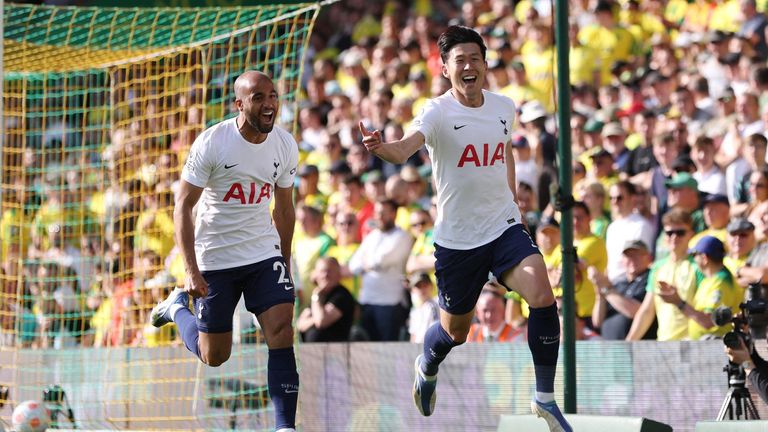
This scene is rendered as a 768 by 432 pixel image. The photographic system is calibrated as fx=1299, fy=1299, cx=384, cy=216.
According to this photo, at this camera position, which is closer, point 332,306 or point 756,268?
point 756,268

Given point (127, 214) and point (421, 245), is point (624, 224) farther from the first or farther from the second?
point (127, 214)

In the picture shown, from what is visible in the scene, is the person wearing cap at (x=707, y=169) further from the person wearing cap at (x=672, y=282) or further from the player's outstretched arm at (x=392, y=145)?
the player's outstretched arm at (x=392, y=145)

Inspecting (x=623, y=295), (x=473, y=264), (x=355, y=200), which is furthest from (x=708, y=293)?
(x=355, y=200)

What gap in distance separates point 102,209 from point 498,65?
15.8 feet

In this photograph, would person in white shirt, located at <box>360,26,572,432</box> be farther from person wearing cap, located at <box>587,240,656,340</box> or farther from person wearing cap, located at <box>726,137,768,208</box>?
person wearing cap, located at <box>726,137,768,208</box>

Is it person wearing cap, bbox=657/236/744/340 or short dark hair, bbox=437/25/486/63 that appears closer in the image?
short dark hair, bbox=437/25/486/63

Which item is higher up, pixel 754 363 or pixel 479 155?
pixel 479 155

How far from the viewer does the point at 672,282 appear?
9906 mm

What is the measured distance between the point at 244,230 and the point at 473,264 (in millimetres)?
1462

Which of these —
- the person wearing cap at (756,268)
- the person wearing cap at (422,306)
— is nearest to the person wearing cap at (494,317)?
the person wearing cap at (422,306)

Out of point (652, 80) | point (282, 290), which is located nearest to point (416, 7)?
point (652, 80)

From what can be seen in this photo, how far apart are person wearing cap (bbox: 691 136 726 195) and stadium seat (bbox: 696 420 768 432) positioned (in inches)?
166

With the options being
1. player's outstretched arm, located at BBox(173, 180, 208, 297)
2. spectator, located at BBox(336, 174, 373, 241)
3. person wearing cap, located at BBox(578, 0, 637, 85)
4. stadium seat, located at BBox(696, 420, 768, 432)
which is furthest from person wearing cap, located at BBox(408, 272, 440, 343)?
person wearing cap, located at BBox(578, 0, 637, 85)

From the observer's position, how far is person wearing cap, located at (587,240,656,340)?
10234 mm
